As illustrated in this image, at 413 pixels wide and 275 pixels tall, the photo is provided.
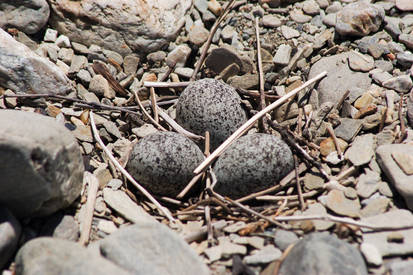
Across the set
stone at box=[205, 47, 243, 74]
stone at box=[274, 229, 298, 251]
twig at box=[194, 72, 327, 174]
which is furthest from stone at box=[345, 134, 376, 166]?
stone at box=[205, 47, 243, 74]

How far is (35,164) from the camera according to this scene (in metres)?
2.26

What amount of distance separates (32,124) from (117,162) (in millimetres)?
781

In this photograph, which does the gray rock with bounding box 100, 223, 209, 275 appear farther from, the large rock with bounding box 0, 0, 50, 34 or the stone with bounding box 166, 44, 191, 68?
the large rock with bounding box 0, 0, 50, 34

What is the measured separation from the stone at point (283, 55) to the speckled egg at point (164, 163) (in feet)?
3.60

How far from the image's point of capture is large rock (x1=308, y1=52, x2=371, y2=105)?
3293 millimetres

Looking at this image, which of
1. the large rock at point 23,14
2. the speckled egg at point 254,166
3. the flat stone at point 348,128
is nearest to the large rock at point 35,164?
the speckled egg at point 254,166

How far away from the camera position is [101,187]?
2.90 meters

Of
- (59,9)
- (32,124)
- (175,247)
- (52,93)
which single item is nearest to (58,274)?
(175,247)

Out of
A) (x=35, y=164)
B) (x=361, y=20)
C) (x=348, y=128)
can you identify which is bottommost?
(x=348, y=128)

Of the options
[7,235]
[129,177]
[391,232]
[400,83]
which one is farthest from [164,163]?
[400,83]

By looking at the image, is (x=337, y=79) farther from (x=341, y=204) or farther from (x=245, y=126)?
(x=341, y=204)

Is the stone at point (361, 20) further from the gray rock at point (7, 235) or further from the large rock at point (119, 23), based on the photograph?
the gray rock at point (7, 235)

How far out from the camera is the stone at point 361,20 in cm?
351

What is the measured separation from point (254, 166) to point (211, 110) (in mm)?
536
